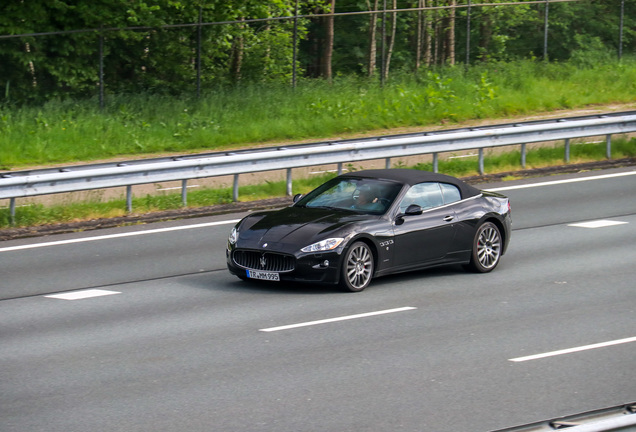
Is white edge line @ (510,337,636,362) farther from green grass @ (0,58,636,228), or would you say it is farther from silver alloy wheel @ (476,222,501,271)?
green grass @ (0,58,636,228)

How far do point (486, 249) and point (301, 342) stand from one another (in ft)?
14.0

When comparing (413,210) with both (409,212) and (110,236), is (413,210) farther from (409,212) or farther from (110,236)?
(110,236)

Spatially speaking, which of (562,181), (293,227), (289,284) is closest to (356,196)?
(293,227)

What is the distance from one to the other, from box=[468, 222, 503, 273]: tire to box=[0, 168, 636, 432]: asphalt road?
173mm

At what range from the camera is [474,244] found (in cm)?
1350

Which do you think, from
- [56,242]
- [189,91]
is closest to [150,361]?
[56,242]

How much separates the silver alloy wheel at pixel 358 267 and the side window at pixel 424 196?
34.4 inches

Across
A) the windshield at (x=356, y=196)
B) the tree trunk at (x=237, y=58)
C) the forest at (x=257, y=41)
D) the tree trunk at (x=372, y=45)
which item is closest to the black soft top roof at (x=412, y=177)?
the windshield at (x=356, y=196)

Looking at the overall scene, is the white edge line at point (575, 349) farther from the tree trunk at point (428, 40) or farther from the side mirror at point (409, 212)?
the tree trunk at point (428, 40)

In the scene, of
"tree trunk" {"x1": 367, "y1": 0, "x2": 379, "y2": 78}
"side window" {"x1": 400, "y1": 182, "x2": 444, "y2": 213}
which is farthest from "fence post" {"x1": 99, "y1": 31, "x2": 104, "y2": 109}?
"side window" {"x1": 400, "y1": 182, "x2": 444, "y2": 213}

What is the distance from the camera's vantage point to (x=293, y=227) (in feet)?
40.8

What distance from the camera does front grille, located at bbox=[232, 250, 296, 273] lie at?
12070mm

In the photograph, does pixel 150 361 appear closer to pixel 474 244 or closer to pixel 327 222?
pixel 327 222

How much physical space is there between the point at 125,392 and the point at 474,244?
6163mm
